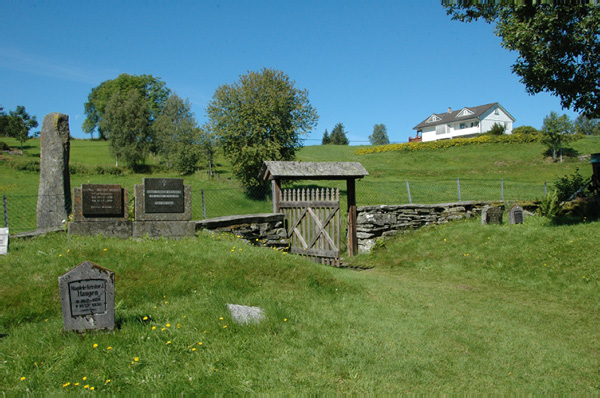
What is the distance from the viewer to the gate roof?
40.4ft

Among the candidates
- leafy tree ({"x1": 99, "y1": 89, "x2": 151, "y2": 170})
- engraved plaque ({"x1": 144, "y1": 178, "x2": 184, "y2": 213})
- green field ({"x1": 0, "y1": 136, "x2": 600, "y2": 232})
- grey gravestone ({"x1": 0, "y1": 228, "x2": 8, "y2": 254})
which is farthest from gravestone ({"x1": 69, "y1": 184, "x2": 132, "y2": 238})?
leafy tree ({"x1": 99, "y1": 89, "x2": 151, "y2": 170})

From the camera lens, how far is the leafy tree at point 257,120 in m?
25.8

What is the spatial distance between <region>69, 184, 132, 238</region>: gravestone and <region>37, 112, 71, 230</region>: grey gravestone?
3.26m

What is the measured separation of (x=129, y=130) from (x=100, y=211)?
32538 mm

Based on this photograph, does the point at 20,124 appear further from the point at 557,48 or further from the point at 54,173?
the point at 557,48

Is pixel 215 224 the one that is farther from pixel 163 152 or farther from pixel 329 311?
pixel 163 152

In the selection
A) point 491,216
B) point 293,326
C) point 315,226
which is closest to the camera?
point 293,326

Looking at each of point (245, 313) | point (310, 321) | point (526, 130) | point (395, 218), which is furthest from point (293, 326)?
point (526, 130)

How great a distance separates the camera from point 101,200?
964cm

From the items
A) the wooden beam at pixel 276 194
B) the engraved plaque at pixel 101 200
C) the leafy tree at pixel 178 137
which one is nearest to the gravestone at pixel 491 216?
the wooden beam at pixel 276 194

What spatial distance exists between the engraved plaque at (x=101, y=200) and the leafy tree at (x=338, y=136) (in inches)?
2870

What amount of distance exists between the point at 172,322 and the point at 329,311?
2.25 m

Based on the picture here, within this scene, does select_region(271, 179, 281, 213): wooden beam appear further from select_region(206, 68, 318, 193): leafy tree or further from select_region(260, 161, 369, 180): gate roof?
select_region(206, 68, 318, 193): leafy tree

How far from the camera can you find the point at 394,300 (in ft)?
25.1
